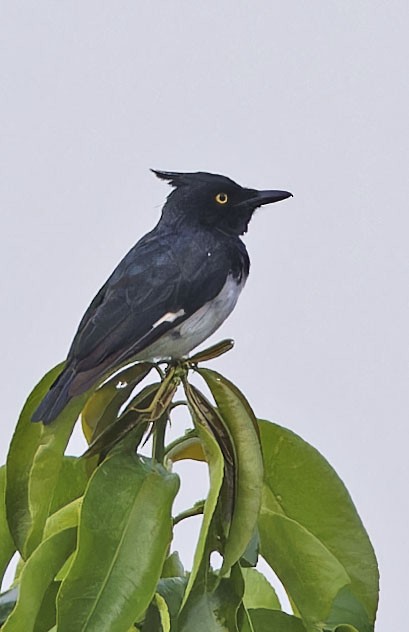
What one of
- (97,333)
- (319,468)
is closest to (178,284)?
(97,333)

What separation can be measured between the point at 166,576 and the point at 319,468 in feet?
0.55

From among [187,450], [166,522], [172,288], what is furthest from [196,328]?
[166,522]

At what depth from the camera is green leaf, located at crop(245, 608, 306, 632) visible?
3.18 ft

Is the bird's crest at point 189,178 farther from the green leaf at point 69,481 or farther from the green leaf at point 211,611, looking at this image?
the green leaf at point 211,611

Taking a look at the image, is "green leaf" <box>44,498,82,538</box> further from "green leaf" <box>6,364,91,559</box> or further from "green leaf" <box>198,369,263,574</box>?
"green leaf" <box>198,369,263,574</box>

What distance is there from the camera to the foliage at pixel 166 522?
0.87 m

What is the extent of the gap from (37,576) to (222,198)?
0.53 m

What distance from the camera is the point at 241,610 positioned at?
917 millimetres

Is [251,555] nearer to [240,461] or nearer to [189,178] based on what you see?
[240,461]

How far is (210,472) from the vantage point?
2.99 feet

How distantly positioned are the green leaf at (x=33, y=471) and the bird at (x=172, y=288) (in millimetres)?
13

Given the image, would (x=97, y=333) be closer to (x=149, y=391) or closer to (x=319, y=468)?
(x=149, y=391)

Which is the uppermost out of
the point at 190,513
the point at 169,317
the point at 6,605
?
the point at 169,317

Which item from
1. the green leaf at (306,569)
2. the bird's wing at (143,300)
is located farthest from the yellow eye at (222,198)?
the green leaf at (306,569)
